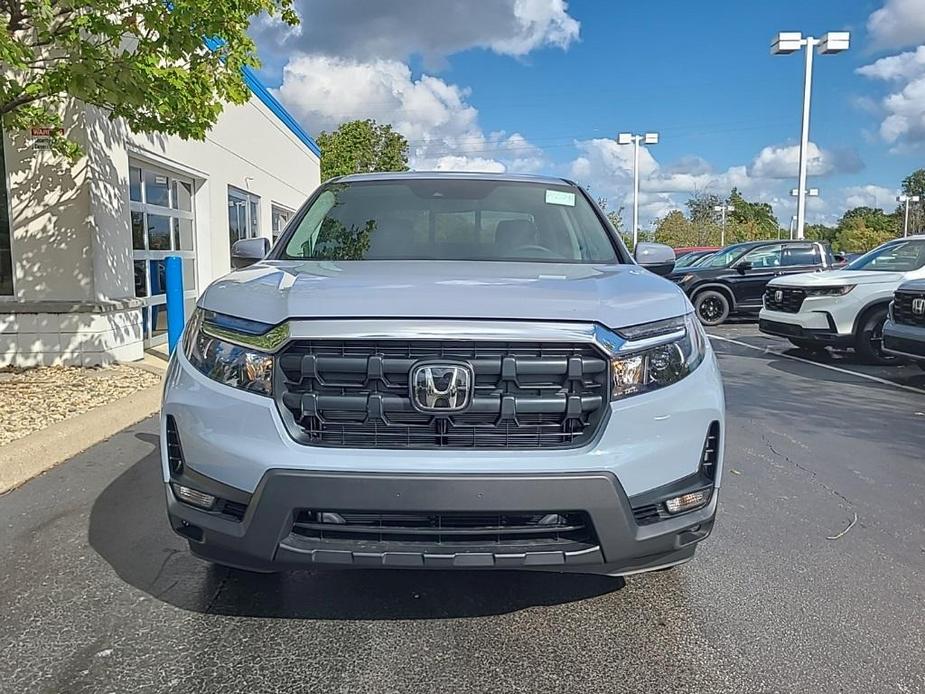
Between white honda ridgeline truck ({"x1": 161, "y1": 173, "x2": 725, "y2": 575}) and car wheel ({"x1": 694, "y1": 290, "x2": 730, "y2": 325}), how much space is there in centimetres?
1300

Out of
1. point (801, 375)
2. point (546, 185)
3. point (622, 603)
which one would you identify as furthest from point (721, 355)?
point (622, 603)

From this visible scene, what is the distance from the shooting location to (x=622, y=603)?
2.97 m

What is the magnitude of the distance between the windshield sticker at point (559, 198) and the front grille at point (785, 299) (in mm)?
6880

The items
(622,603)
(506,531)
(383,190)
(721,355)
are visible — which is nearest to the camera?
(506,531)

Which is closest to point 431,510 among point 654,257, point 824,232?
point 654,257

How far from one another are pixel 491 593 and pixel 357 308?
52.6 inches

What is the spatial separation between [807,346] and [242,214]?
1188cm

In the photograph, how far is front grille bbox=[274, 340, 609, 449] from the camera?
7.80ft

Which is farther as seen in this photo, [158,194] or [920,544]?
[158,194]

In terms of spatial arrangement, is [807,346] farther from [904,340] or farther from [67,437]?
[67,437]

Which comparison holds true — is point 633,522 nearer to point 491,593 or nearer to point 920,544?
point 491,593

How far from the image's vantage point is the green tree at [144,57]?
513cm

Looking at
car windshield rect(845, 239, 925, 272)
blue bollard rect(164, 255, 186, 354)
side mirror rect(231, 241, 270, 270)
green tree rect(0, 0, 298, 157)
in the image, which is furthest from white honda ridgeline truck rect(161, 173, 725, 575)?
car windshield rect(845, 239, 925, 272)

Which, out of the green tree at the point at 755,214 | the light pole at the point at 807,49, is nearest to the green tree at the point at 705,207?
the green tree at the point at 755,214
